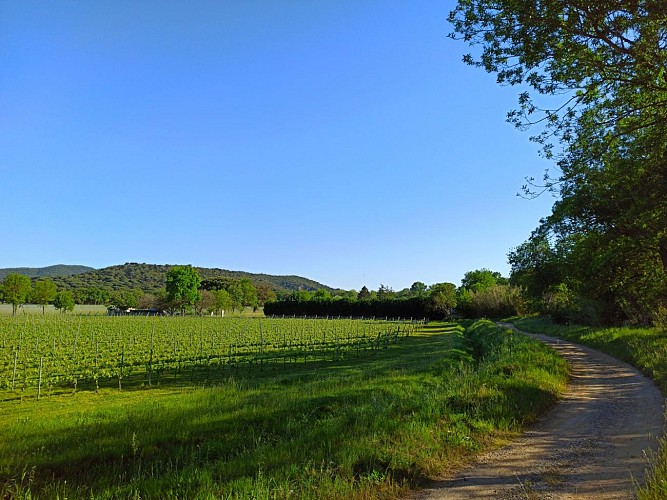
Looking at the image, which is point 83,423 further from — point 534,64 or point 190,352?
point 190,352

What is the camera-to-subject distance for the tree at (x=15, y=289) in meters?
99.7

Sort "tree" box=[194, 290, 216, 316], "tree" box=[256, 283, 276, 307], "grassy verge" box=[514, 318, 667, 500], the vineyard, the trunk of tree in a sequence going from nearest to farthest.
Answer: "grassy verge" box=[514, 318, 667, 500], the trunk of tree, the vineyard, "tree" box=[194, 290, 216, 316], "tree" box=[256, 283, 276, 307]

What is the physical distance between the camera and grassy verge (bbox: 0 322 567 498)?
20.5ft

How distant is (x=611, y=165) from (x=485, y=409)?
945 cm

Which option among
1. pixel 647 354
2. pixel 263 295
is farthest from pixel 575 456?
pixel 263 295

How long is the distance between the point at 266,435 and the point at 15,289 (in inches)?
4574

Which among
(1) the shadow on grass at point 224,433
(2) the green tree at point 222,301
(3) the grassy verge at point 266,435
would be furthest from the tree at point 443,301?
(1) the shadow on grass at point 224,433

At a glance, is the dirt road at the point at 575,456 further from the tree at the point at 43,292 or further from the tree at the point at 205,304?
the tree at the point at 43,292

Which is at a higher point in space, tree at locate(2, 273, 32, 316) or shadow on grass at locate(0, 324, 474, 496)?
tree at locate(2, 273, 32, 316)

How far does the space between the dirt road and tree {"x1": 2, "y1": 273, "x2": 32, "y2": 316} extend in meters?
119

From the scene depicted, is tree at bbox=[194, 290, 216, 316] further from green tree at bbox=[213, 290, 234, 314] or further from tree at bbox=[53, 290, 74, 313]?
tree at bbox=[53, 290, 74, 313]

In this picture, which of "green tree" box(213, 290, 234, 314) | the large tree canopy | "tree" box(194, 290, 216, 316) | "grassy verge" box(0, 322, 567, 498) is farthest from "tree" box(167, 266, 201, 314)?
the large tree canopy

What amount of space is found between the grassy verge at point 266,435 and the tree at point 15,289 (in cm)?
10590

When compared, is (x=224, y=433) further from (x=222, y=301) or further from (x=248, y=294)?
(x=248, y=294)
